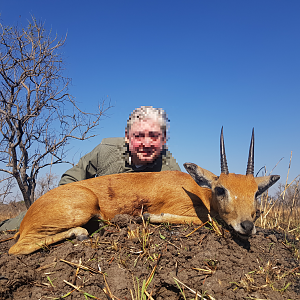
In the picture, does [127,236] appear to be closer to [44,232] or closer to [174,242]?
[174,242]

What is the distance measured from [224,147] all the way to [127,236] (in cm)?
240

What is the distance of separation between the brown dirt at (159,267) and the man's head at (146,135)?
2.60 metres

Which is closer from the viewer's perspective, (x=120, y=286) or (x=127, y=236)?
(x=120, y=286)

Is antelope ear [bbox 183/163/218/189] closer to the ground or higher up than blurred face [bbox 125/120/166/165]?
closer to the ground

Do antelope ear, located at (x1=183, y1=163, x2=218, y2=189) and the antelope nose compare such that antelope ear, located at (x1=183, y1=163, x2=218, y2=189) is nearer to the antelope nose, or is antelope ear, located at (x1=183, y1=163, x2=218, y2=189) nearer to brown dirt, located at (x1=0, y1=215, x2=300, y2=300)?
brown dirt, located at (x1=0, y1=215, x2=300, y2=300)

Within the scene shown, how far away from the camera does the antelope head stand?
4.16 metres

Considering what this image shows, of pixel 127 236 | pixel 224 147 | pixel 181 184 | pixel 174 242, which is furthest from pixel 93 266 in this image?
pixel 224 147

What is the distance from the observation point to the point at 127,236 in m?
4.31

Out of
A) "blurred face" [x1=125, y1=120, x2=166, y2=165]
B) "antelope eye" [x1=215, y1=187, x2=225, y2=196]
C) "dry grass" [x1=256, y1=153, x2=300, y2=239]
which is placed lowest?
"dry grass" [x1=256, y1=153, x2=300, y2=239]

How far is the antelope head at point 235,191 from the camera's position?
4.16 meters

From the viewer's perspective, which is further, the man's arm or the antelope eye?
the man's arm

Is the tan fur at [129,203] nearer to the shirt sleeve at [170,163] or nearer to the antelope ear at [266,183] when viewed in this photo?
the antelope ear at [266,183]

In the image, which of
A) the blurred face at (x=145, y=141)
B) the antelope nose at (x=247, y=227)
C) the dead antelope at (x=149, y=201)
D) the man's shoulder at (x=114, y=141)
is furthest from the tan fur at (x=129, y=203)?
the man's shoulder at (x=114, y=141)

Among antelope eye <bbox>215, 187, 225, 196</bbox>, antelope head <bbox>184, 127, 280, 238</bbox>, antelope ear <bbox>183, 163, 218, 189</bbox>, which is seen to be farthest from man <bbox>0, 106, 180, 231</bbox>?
antelope eye <bbox>215, 187, 225, 196</bbox>
